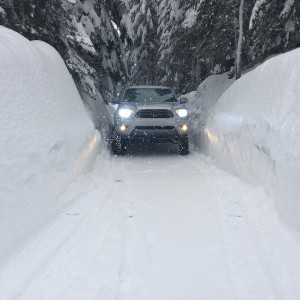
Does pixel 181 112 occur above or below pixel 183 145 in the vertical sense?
above

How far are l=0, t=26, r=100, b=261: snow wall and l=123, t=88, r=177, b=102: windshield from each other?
3764 mm

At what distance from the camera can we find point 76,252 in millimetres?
4371

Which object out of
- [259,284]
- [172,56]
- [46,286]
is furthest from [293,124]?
[172,56]

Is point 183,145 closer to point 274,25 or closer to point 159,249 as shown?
point 274,25

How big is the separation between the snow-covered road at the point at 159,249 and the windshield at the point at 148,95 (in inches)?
210

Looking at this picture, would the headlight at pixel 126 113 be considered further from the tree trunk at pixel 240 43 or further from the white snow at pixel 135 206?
the tree trunk at pixel 240 43

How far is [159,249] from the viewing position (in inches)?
178

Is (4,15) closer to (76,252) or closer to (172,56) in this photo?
(76,252)

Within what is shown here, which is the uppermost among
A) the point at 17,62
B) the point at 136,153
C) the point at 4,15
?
the point at 4,15

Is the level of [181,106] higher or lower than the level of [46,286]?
higher

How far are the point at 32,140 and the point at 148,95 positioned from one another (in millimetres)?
7242

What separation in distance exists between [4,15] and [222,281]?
7815 millimetres

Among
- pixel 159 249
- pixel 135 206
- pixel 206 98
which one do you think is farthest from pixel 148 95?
pixel 159 249

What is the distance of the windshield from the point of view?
12.2 m
